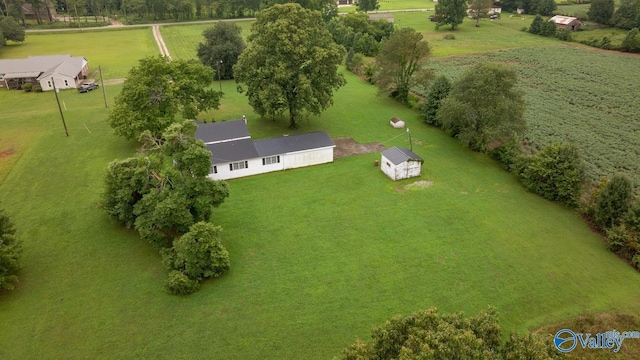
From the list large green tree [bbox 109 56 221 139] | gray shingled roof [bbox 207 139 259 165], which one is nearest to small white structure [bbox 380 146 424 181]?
gray shingled roof [bbox 207 139 259 165]

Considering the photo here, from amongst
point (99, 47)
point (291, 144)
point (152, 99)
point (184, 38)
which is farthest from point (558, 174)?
point (99, 47)

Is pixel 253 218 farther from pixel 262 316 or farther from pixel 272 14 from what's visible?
pixel 272 14

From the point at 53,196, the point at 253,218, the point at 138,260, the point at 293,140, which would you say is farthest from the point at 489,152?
the point at 53,196

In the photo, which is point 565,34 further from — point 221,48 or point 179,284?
point 179,284

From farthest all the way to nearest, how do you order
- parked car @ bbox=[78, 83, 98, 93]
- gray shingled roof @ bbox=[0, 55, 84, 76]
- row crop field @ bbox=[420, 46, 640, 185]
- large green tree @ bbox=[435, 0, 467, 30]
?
large green tree @ bbox=[435, 0, 467, 30] → gray shingled roof @ bbox=[0, 55, 84, 76] → parked car @ bbox=[78, 83, 98, 93] → row crop field @ bbox=[420, 46, 640, 185]

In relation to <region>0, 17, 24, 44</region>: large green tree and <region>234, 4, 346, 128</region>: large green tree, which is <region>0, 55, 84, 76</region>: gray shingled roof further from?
<region>234, 4, 346, 128</region>: large green tree
